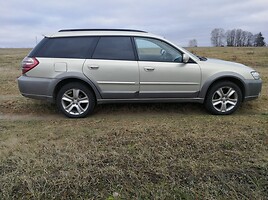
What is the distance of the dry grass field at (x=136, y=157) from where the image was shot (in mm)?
2859

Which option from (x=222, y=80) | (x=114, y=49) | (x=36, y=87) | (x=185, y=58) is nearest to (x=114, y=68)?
(x=114, y=49)

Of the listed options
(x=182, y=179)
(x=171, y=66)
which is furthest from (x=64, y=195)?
(x=171, y=66)

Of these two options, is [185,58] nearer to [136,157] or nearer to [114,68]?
[114,68]

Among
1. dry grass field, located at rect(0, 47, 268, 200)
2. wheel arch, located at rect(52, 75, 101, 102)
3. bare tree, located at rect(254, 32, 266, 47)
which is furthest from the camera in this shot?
bare tree, located at rect(254, 32, 266, 47)

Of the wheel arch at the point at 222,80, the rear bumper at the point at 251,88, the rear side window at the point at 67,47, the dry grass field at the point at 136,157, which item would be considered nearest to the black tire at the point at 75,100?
the dry grass field at the point at 136,157

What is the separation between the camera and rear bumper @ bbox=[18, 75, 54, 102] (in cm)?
514

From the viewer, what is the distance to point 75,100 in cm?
526

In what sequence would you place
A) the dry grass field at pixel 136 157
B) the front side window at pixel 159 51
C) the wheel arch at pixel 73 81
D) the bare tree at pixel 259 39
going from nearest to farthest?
the dry grass field at pixel 136 157
the wheel arch at pixel 73 81
the front side window at pixel 159 51
the bare tree at pixel 259 39

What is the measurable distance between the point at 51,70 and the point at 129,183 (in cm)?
299

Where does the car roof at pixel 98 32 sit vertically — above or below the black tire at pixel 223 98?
above

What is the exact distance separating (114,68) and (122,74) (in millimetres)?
186

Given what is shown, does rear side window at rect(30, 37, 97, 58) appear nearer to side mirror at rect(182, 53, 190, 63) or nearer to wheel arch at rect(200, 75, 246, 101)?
side mirror at rect(182, 53, 190, 63)

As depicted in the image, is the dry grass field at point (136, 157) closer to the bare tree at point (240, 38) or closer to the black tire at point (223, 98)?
the black tire at point (223, 98)

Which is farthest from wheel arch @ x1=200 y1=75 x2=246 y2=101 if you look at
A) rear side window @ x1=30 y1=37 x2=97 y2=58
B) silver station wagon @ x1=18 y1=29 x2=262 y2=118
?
rear side window @ x1=30 y1=37 x2=97 y2=58
